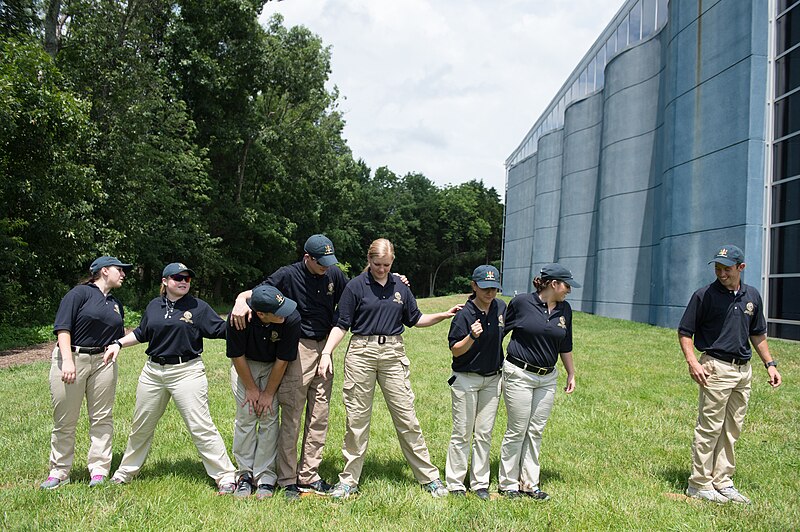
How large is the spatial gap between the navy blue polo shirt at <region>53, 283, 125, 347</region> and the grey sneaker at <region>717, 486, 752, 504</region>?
5710 millimetres

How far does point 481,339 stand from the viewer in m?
5.26

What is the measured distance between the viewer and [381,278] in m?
5.38

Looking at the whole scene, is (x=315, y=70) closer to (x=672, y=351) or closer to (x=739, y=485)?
(x=672, y=351)

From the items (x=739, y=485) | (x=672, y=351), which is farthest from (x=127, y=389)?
(x=672, y=351)

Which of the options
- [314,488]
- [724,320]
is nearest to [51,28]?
[314,488]

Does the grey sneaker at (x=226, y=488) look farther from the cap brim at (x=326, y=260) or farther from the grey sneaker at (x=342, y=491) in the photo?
the cap brim at (x=326, y=260)

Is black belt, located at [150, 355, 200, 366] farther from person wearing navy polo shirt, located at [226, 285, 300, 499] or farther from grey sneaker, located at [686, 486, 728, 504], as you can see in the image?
grey sneaker, located at [686, 486, 728, 504]

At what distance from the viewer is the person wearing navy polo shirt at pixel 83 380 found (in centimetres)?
525

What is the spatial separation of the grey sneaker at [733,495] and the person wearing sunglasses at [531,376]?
165cm

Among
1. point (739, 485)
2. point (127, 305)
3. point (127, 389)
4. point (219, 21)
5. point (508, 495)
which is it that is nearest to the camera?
point (508, 495)

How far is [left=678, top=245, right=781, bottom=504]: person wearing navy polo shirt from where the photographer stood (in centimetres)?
538

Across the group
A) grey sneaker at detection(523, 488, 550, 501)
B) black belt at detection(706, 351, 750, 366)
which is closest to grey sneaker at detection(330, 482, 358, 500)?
grey sneaker at detection(523, 488, 550, 501)

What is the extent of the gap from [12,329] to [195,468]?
13605 millimetres

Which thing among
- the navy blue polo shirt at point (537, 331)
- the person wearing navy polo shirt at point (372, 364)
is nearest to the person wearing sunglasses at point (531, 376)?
the navy blue polo shirt at point (537, 331)
